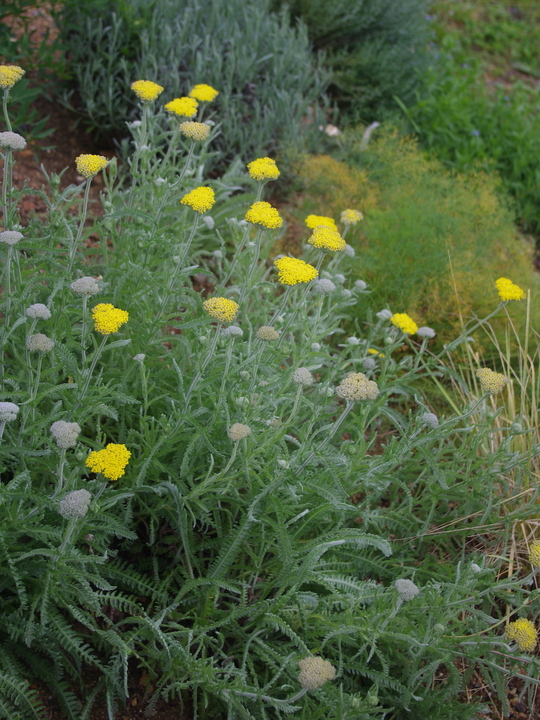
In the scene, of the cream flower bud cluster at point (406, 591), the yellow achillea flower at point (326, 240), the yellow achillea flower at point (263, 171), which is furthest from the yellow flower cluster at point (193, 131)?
the cream flower bud cluster at point (406, 591)

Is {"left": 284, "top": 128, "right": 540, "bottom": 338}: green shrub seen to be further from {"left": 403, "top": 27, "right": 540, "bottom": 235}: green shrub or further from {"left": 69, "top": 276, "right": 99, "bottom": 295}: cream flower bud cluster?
{"left": 69, "top": 276, "right": 99, "bottom": 295}: cream flower bud cluster

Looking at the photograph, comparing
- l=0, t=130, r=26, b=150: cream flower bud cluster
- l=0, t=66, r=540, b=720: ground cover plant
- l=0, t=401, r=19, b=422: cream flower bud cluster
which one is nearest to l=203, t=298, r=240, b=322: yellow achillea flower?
l=0, t=66, r=540, b=720: ground cover plant

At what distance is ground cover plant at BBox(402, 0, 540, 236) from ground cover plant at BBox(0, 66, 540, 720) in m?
3.28

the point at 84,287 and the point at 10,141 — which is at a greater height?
the point at 10,141

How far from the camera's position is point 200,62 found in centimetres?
395

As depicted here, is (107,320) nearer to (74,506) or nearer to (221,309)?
(221,309)

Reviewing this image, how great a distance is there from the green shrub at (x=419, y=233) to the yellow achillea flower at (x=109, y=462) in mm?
1763

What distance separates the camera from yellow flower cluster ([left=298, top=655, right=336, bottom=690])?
4.89 feet

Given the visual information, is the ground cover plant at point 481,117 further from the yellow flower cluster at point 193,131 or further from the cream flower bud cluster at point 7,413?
the cream flower bud cluster at point 7,413

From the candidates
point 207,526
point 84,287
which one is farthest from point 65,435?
point 207,526

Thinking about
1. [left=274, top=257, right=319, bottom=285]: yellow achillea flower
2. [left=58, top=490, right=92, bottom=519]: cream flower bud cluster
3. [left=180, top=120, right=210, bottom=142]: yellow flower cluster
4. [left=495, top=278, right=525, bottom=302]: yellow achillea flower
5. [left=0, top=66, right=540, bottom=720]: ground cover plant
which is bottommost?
[left=0, top=66, right=540, bottom=720]: ground cover plant

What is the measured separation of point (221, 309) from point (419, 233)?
2.14m

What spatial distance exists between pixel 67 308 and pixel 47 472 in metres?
0.54

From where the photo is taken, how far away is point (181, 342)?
228 cm
